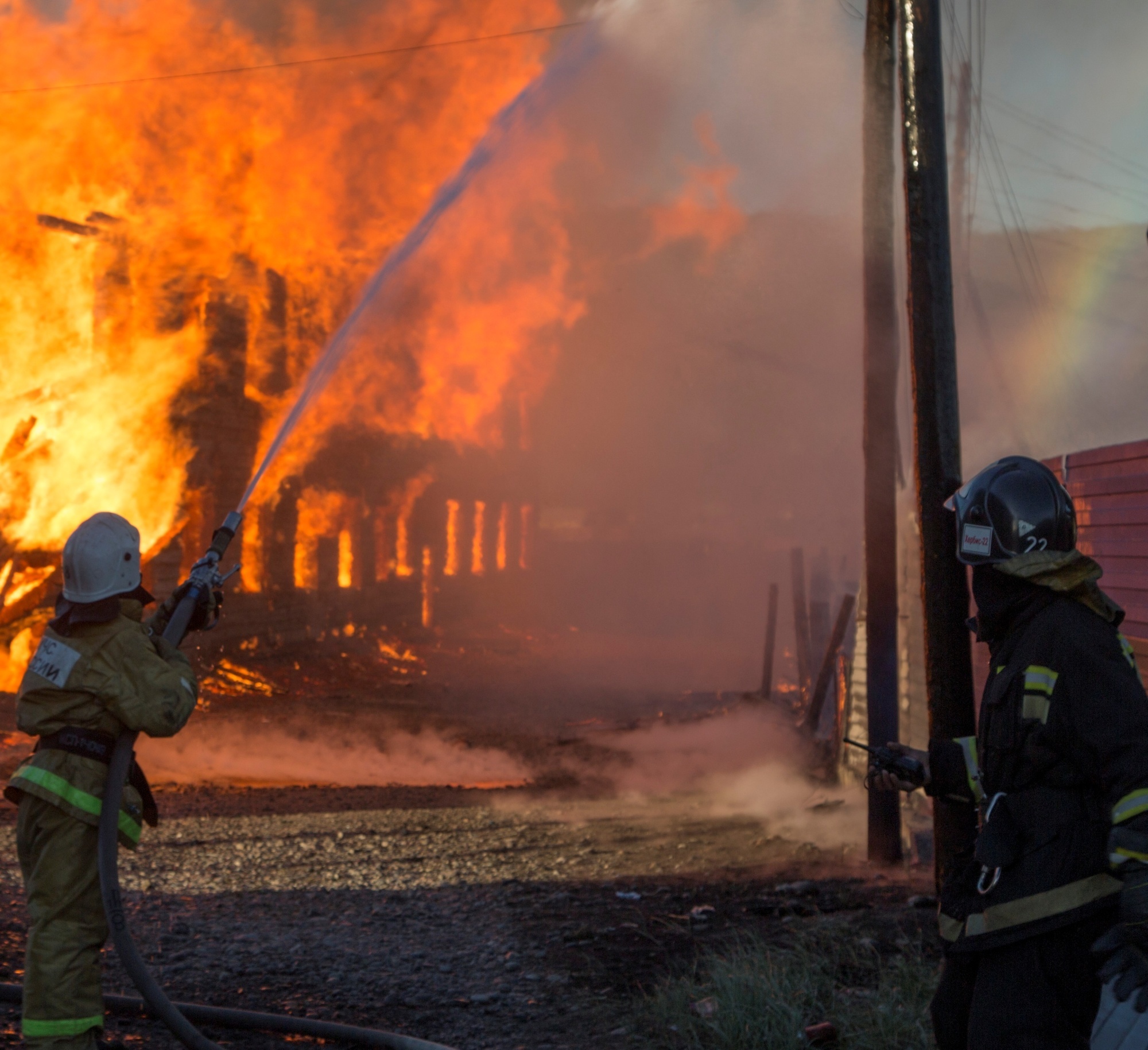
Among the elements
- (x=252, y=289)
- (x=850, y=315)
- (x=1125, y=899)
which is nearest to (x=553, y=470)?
(x=850, y=315)

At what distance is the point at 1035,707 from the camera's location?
86.0 inches

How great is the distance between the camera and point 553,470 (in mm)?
36938

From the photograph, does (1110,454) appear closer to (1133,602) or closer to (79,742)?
(1133,602)

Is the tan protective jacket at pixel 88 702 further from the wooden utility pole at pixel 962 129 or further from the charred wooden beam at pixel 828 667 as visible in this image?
the wooden utility pole at pixel 962 129

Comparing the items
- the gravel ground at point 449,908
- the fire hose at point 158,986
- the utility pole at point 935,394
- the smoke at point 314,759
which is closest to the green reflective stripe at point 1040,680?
the utility pole at point 935,394

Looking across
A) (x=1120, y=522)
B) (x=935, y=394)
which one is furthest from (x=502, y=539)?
(x=935, y=394)

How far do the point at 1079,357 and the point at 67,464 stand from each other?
2683 cm

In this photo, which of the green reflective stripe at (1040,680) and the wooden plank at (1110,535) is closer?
the green reflective stripe at (1040,680)

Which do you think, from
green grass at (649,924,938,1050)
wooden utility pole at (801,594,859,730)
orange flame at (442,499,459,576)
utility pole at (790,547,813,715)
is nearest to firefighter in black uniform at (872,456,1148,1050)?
green grass at (649,924,938,1050)

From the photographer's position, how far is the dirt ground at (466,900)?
4.25 meters

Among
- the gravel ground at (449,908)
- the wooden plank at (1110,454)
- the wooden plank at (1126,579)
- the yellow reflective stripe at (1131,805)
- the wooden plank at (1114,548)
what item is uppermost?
the wooden plank at (1110,454)

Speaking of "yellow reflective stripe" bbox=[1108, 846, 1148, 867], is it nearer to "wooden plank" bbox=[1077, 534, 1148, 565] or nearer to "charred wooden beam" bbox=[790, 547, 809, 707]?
"wooden plank" bbox=[1077, 534, 1148, 565]

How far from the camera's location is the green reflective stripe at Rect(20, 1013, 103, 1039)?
9.58ft

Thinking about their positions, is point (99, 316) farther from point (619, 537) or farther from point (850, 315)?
point (850, 315)
